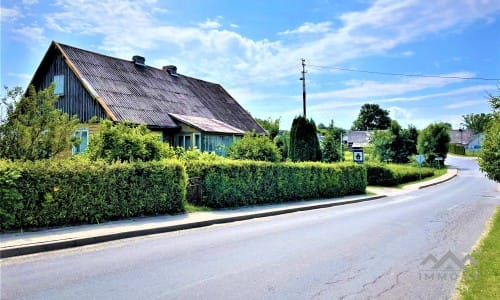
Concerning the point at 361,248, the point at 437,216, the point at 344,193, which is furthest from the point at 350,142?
the point at 361,248

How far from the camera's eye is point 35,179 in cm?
886

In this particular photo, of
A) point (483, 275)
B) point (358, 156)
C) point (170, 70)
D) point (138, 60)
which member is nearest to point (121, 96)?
point (138, 60)

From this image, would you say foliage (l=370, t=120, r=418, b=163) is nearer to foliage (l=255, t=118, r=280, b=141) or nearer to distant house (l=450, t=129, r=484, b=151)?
foliage (l=255, t=118, r=280, b=141)

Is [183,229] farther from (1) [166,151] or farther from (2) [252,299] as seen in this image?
(2) [252,299]

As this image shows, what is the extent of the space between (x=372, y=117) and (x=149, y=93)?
108 meters

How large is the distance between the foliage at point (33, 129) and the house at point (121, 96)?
9.38 metres

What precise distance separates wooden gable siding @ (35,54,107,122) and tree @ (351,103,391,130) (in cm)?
10931

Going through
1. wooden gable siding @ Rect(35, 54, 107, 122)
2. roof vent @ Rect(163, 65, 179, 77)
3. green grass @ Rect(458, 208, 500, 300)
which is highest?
roof vent @ Rect(163, 65, 179, 77)

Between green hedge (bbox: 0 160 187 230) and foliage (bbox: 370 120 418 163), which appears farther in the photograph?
foliage (bbox: 370 120 418 163)

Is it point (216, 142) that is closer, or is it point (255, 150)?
point (255, 150)

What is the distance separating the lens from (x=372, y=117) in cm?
12331

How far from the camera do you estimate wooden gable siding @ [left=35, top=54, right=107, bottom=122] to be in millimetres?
22156

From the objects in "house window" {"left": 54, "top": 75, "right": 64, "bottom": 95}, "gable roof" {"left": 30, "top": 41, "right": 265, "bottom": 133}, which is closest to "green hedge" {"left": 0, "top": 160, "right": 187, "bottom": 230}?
"gable roof" {"left": 30, "top": 41, "right": 265, "bottom": 133}

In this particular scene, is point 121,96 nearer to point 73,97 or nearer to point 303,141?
point 73,97
